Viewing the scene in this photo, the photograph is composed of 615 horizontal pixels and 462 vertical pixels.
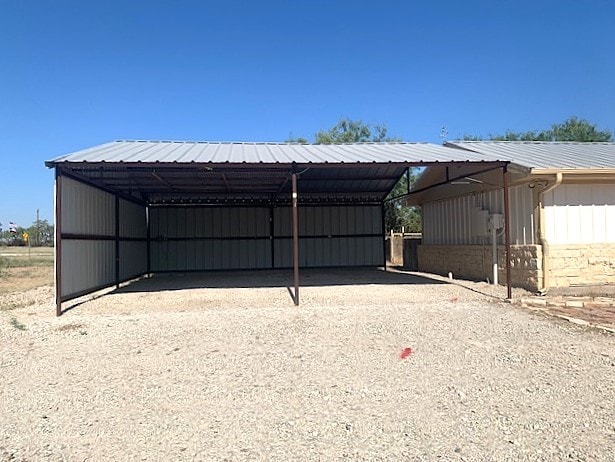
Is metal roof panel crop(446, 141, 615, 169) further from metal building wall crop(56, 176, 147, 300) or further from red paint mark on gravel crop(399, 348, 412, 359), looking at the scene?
metal building wall crop(56, 176, 147, 300)

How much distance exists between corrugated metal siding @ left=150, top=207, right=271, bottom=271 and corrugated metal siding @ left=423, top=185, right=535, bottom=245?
22.2 ft

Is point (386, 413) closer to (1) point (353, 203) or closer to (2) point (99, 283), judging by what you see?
(2) point (99, 283)

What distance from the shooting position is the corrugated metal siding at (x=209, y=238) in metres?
19.8

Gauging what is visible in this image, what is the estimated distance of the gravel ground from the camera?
3.62 metres

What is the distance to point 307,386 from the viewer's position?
498 cm

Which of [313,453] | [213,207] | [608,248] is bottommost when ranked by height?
[313,453]

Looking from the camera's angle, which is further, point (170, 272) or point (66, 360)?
point (170, 272)

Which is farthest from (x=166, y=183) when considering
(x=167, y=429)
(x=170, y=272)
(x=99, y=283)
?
(x=167, y=429)

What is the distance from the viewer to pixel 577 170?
10.8 metres

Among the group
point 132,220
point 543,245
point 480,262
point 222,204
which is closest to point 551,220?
point 543,245

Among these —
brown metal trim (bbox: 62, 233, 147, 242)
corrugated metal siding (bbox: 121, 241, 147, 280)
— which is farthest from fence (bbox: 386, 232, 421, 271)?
brown metal trim (bbox: 62, 233, 147, 242)

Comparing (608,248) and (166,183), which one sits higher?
(166,183)

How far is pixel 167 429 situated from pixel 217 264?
16.6 m

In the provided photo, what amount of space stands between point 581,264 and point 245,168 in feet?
24.9
